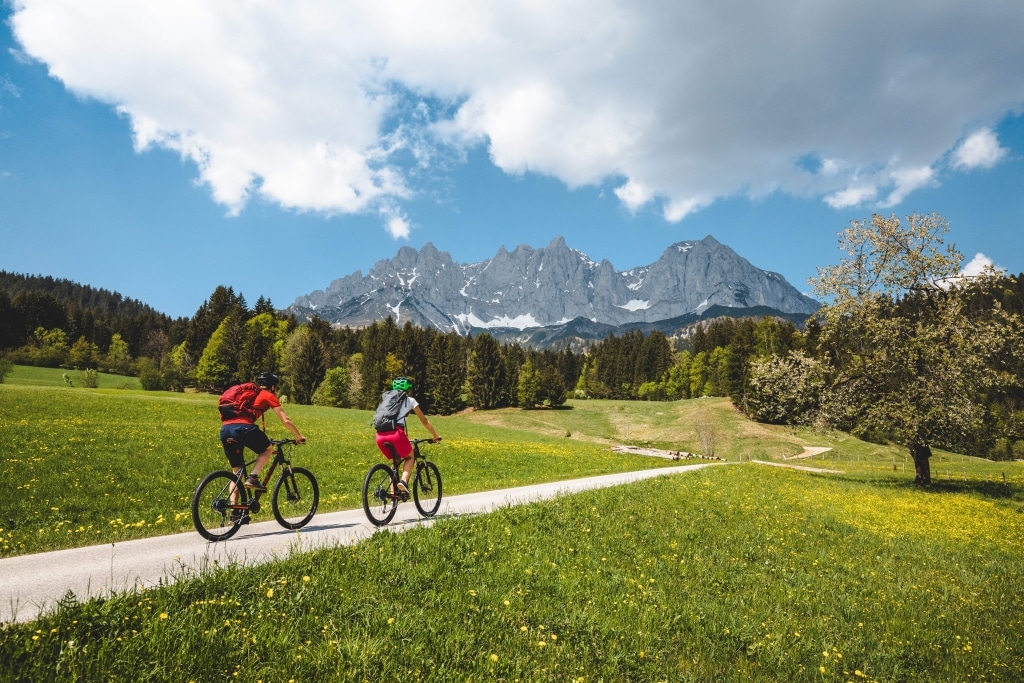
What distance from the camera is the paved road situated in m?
5.38

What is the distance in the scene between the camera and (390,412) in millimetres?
10141

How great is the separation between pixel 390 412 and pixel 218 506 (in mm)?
3395

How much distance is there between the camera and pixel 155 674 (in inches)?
150

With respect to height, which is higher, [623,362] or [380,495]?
[623,362]

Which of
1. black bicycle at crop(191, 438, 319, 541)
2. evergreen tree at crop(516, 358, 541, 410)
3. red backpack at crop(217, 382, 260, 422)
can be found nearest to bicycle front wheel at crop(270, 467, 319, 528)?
black bicycle at crop(191, 438, 319, 541)

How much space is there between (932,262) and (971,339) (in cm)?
517

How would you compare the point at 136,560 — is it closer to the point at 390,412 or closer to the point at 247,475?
the point at 247,475

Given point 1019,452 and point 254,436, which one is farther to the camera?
point 1019,452

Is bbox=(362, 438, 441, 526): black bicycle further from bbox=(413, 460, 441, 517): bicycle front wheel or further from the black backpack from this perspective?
the black backpack

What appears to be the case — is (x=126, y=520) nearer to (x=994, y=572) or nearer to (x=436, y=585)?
(x=436, y=585)

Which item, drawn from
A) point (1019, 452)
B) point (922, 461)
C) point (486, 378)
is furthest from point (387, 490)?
point (1019, 452)

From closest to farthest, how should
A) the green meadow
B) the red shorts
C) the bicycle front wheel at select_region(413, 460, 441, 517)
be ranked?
1. the green meadow
2. the red shorts
3. the bicycle front wheel at select_region(413, 460, 441, 517)

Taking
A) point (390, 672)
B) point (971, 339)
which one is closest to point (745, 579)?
point (390, 672)

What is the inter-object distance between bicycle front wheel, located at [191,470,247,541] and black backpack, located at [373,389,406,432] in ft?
8.92
